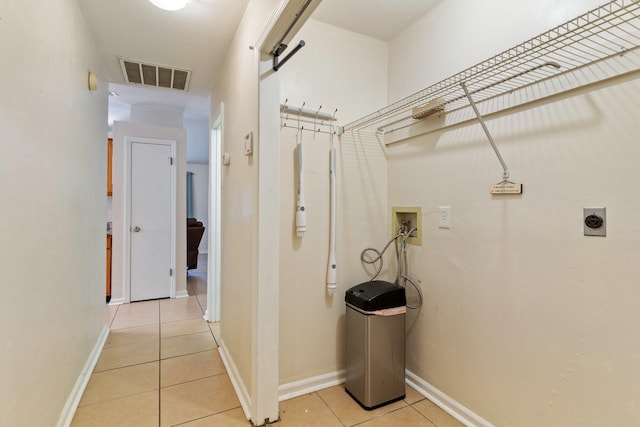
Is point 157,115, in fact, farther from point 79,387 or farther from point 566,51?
point 566,51

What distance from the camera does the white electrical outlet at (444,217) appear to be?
178cm

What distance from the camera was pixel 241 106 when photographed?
1.96 m

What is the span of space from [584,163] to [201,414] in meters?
2.26

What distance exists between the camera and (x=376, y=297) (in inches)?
69.9

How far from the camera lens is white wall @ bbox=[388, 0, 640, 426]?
1125 millimetres

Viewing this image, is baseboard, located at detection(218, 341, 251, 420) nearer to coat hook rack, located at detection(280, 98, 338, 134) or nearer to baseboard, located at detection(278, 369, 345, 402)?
baseboard, located at detection(278, 369, 345, 402)

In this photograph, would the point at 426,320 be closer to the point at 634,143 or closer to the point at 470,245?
the point at 470,245

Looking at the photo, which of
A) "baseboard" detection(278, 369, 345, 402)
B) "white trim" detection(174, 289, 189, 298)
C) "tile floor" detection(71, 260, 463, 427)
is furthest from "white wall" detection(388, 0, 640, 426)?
"white trim" detection(174, 289, 189, 298)

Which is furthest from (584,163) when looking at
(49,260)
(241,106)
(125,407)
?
(125,407)

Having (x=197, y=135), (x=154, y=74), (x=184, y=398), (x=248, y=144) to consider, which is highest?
(x=197, y=135)

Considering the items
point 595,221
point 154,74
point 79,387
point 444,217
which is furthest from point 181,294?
point 595,221

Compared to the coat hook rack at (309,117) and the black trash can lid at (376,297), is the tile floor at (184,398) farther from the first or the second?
the coat hook rack at (309,117)

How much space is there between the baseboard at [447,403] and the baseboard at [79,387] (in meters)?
1.99

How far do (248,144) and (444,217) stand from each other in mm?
1246
